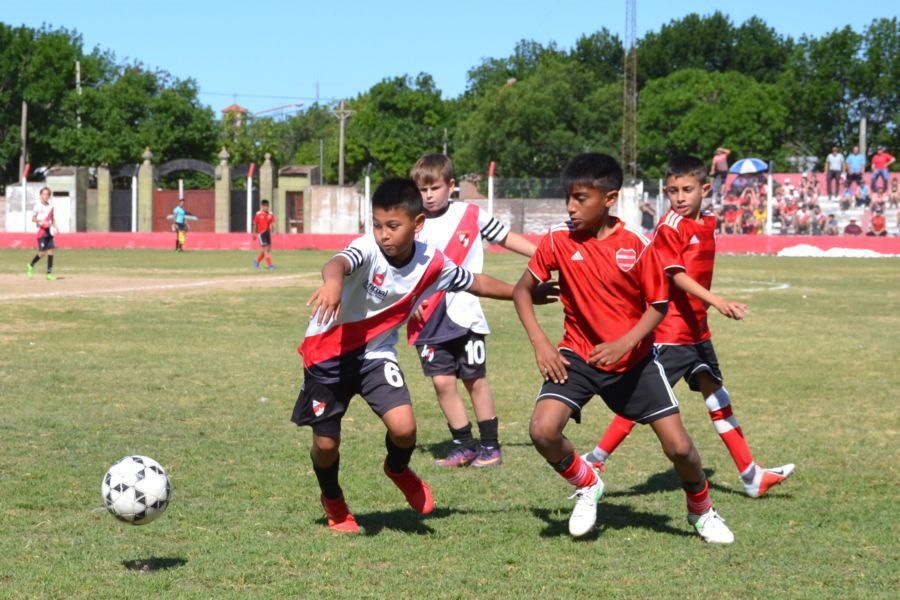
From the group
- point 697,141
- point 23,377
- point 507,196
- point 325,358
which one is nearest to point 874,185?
point 507,196

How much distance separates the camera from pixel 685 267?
6.74 meters

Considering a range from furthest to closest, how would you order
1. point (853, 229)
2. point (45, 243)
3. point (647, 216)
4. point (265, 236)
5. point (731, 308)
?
point (853, 229)
point (647, 216)
point (265, 236)
point (45, 243)
point (731, 308)

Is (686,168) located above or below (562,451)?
above

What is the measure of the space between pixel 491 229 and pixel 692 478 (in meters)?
2.52

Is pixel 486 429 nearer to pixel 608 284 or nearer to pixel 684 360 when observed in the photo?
pixel 684 360

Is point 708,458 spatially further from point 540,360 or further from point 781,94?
point 781,94

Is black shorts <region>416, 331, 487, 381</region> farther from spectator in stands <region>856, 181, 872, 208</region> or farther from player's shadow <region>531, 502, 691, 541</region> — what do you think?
spectator in stands <region>856, 181, 872, 208</region>

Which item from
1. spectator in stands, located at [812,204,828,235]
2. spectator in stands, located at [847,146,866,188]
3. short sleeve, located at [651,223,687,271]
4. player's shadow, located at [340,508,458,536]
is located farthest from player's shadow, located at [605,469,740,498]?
spectator in stands, located at [847,146,866,188]

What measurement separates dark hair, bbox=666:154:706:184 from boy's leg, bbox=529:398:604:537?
1.92 metres

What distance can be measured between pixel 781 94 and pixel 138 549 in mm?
80531

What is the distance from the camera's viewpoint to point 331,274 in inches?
203

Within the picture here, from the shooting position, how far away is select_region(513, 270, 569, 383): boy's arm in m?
5.54

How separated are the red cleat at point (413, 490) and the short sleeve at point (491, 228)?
1.98m

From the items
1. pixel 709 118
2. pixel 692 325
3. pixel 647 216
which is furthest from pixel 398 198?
pixel 709 118
